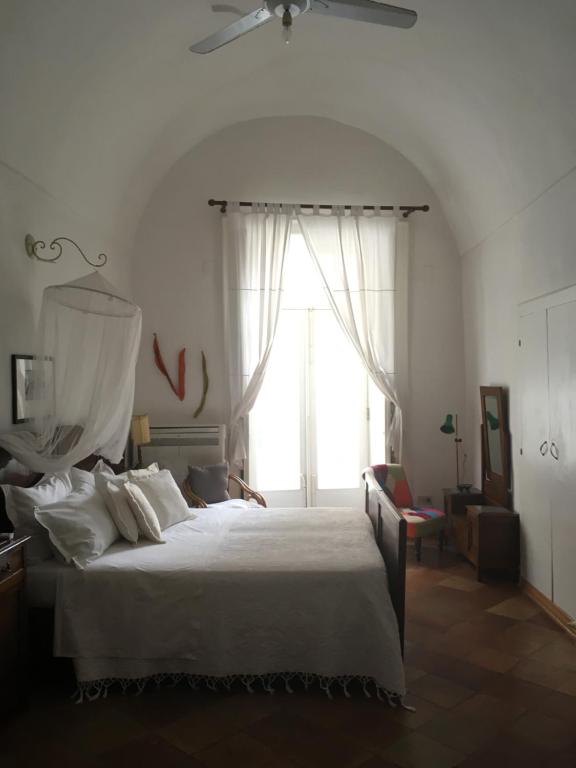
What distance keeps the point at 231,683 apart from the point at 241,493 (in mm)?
2445

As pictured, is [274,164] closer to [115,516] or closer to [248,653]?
[115,516]

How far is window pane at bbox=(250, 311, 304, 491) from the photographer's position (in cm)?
558

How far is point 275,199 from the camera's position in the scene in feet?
18.2

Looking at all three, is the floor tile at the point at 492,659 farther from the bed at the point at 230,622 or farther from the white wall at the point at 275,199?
the white wall at the point at 275,199

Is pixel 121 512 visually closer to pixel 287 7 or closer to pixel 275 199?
pixel 287 7

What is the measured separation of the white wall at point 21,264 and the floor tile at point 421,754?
99.4 inches

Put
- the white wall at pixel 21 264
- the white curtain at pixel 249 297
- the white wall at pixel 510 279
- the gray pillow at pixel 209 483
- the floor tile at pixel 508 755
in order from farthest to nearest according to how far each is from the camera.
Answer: the white curtain at pixel 249 297 < the gray pillow at pixel 209 483 < the white wall at pixel 510 279 < the white wall at pixel 21 264 < the floor tile at pixel 508 755

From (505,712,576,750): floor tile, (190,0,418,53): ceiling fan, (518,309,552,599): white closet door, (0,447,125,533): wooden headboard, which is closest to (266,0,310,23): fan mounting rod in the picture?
(190,0,418,53): ceiling fan

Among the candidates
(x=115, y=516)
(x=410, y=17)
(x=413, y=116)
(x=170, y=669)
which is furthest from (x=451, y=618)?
(x=413, y=116)

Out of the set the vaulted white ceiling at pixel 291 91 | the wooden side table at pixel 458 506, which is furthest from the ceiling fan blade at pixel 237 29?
the wooden side table at pixel 458 506

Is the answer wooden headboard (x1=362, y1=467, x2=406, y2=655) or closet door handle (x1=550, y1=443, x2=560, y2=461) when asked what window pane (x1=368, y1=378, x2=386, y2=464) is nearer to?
wooden headboard (x1=362, y1=467, x2=406, y2=655)

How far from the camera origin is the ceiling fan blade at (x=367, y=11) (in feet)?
8.51

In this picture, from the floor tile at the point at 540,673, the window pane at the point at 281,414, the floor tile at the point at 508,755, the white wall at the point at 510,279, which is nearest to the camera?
the floor tile at the point at 508,755

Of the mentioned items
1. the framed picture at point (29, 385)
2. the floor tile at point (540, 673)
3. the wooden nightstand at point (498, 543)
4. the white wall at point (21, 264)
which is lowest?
the floor tile at point (540, 673)
